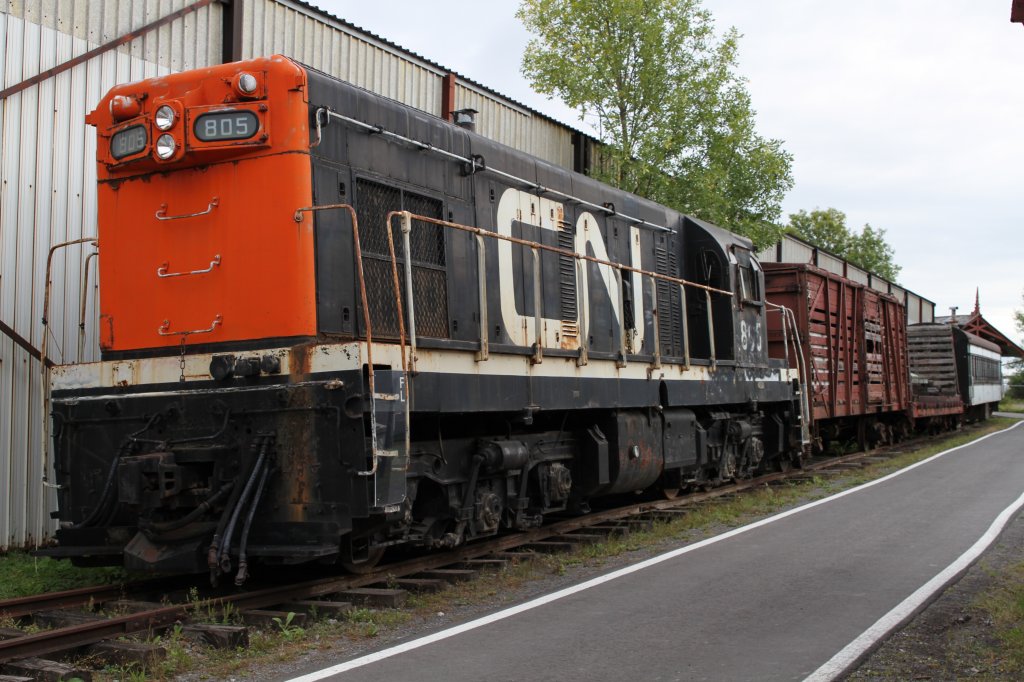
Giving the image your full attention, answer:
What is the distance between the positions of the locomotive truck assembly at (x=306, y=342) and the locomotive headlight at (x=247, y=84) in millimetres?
13

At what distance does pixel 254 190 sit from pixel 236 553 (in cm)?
243

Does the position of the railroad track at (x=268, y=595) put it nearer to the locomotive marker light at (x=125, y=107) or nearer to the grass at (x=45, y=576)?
the grass at (x=45, y=576)

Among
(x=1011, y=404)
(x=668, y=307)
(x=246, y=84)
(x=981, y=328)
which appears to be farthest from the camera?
(x=1011, y=404)

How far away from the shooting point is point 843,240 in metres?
67.4

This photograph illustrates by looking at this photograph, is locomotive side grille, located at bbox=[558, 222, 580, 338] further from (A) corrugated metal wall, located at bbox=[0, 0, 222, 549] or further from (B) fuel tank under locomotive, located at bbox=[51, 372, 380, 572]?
(A) corrugated metal wall, located at bbox=[0, 0, 222, 549]

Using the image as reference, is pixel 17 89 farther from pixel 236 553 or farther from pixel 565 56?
pixel 565 56

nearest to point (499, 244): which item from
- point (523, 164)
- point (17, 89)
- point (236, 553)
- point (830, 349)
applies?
point (523, 164)

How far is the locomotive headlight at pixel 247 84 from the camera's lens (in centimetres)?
653

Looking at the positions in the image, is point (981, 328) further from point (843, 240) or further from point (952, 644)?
point (952, 644)

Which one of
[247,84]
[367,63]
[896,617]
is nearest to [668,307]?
[367,63]

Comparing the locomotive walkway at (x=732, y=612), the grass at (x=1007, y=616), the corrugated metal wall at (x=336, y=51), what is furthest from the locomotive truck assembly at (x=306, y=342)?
the corrugated metal wall at (x=336, y=51)

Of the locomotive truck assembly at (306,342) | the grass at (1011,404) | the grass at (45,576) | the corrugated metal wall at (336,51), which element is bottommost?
the grass at (45,576)

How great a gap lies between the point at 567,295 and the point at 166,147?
403cm

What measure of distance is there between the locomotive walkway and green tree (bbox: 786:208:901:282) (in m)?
58.4
